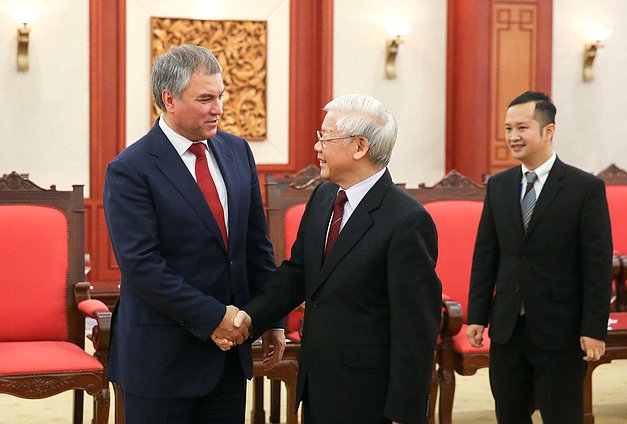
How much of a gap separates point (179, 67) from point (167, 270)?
0.54 metres

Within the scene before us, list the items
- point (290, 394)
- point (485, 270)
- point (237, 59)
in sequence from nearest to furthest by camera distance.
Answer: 1. point (485, 270)
2. point (290, 394)
3. point (237, 59)

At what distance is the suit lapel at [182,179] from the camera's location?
2.53m

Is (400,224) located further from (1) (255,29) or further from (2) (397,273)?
(1) (255,29)

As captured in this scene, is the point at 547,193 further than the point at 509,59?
No

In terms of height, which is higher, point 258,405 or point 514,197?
point 514,197

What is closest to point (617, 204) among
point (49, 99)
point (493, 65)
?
point (493, 65)

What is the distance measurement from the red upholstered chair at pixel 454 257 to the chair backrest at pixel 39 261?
161 centimetres

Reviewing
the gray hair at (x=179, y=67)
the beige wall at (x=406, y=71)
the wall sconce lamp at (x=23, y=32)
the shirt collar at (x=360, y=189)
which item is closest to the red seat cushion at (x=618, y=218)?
the beige wall at (x=406, y=71)

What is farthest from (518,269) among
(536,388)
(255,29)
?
(255,29)

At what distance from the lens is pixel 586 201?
10.7 ft

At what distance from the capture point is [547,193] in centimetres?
332

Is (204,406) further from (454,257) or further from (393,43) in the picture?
(393,43)

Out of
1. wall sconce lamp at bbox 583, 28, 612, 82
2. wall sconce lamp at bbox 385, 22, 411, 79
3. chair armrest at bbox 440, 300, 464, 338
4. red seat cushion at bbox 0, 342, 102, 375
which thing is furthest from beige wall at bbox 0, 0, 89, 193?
wall sconce lamp at bbox 583, 28, 612, 82

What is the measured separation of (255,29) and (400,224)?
527cm
